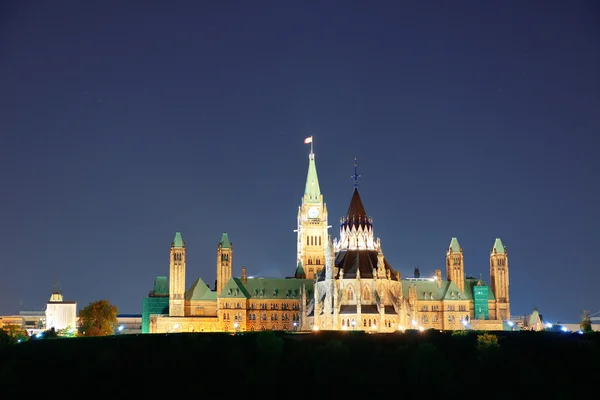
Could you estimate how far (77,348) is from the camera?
12544 cm

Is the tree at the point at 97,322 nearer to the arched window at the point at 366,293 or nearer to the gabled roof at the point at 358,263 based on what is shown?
the gabled roof at the point at 358,263

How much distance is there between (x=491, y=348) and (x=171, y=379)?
4518cm

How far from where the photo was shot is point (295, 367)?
407 ft

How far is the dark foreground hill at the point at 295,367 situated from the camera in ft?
372

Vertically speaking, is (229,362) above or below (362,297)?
below

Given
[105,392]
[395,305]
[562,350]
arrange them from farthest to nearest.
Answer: [395,305] < [562,350] < [105,392]

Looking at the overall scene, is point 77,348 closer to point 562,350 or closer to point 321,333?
point 321,333

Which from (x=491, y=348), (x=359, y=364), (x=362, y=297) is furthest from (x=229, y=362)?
(x=362, y=297)

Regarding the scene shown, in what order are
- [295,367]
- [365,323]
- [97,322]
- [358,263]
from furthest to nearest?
[97,322], [358,263], [365,323], [295,367]

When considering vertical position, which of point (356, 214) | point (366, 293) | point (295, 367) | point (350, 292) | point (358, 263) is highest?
point (356, 214)

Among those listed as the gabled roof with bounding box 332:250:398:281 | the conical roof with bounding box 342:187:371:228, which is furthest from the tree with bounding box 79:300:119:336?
the conical roof with bounding box 342:187:371:228

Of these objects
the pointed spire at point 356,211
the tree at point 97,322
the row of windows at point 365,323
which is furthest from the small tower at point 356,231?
the tree at point 97,322

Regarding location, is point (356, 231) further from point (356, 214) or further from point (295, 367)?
point (295, 367)

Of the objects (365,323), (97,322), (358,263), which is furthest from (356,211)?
(97,322)
